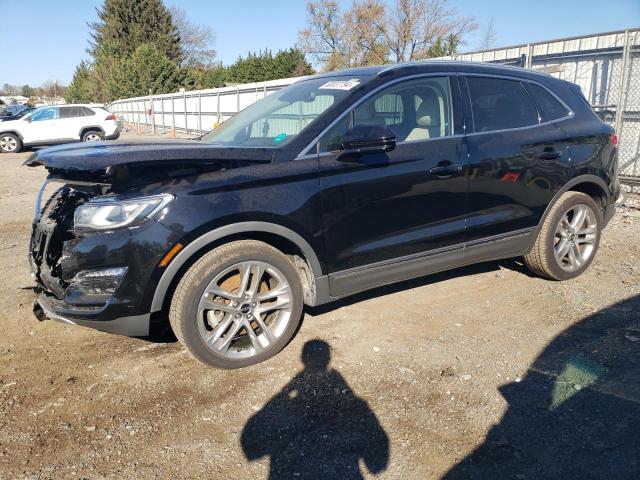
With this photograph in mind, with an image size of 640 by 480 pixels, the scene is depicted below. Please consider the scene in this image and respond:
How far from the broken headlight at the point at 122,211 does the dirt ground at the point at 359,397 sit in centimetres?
102

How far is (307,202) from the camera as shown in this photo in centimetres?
341

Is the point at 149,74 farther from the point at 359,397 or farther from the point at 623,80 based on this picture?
the point at 359,397

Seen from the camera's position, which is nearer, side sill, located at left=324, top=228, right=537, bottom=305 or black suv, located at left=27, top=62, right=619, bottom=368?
black suv, located at left=27, top=62, right=619, bottom=368

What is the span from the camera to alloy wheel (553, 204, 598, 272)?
4801 mm

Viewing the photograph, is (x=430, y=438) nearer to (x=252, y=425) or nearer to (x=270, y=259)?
(x=252, y=425)

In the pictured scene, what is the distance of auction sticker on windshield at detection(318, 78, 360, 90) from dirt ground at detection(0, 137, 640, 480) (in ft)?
5.78

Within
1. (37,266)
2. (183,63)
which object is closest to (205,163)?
(37,266)

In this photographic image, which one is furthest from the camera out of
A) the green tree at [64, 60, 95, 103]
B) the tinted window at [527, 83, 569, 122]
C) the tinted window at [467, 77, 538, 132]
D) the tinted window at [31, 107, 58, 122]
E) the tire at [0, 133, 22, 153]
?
the green tree at [64, 60, 95, 103]

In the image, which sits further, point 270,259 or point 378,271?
point 378,271

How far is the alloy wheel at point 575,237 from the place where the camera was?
15.8 ft

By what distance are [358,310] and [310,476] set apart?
6.57 ft

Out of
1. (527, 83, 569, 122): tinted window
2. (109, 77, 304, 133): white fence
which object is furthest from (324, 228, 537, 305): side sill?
(109, 77, 304, 133): white fence

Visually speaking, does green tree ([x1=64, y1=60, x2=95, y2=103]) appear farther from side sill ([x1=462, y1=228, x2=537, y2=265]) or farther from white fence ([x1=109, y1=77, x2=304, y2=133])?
side sill ([x1=462, y1=228, x2=537, y2=265])

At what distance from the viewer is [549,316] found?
165 inches
